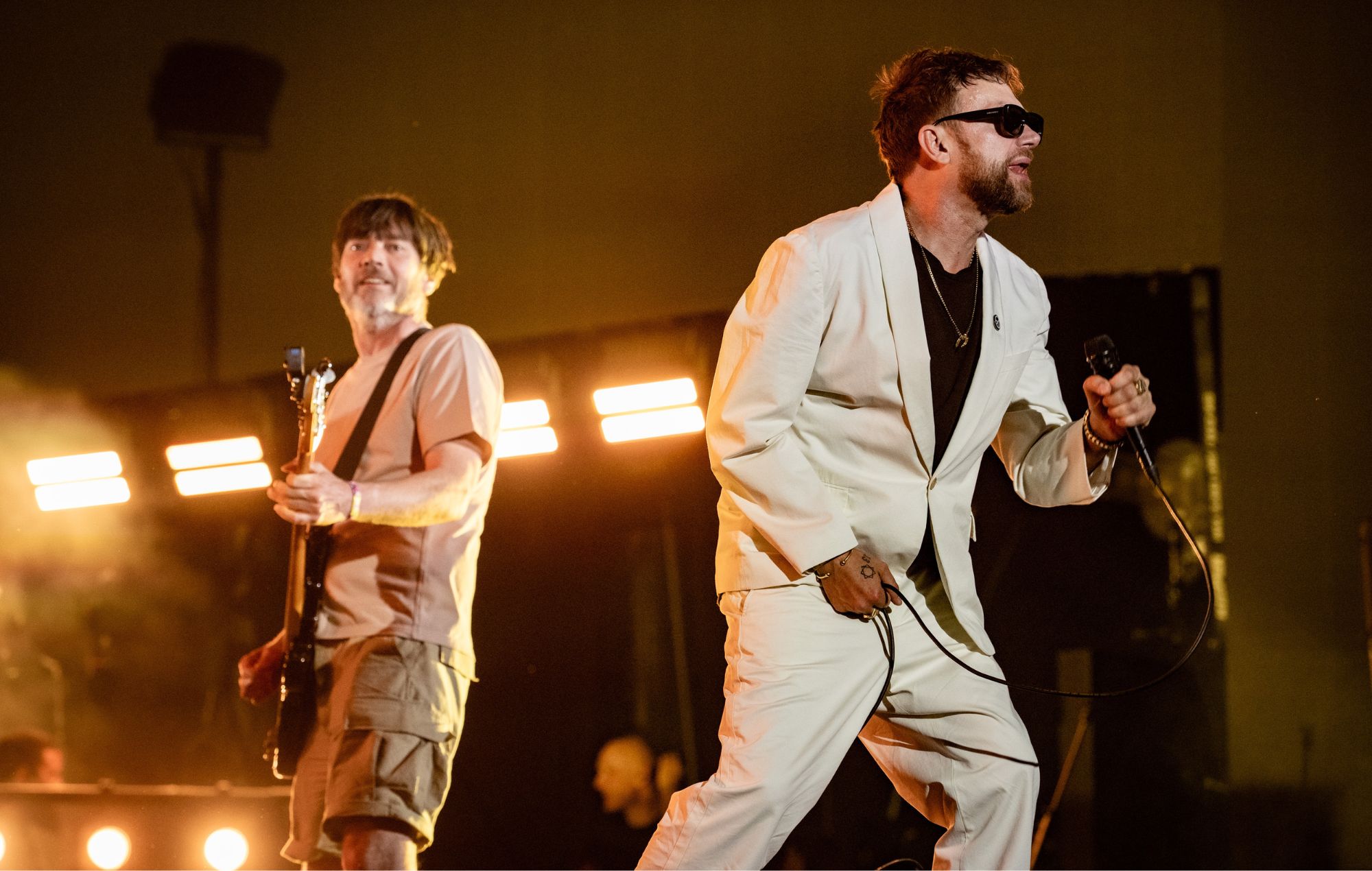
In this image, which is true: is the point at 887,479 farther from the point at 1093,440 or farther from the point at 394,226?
the point at 394,226

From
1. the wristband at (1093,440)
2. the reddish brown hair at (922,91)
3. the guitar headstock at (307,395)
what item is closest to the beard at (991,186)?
the reddish brown hair at (922,91)

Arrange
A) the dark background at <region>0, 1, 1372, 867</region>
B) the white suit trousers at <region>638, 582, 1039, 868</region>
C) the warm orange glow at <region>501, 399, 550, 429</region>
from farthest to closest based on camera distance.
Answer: the warm orange glow at <region>501, 399, 550, 429</region>
the dark background at <region>0, 1, 1372, 867</region>
the white suit trousers at <region>638, 582, 1039, 868</region>

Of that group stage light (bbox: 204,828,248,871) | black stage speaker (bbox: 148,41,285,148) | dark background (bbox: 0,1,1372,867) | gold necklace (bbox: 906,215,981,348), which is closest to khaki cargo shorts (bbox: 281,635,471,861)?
stage light (bbox: 204,828,248,871)

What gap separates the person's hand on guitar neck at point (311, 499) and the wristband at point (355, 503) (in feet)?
0.05

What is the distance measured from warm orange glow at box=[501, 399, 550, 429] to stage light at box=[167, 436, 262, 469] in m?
1.04

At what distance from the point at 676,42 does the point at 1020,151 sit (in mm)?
1951

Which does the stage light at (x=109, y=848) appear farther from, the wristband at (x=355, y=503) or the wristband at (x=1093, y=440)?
the wristband at (x=1093, y=440)

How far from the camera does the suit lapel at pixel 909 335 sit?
82.8 inches

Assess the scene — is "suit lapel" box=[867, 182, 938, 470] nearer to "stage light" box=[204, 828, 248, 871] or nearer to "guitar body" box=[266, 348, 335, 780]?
"guitar body" box=[266, 348, 335, 780]

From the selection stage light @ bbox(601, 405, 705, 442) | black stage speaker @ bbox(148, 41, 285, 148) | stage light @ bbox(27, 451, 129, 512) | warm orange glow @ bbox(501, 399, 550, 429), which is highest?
black stage speaker @ bbox(148, 41, 285, 148)

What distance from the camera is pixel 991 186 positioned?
226 cm

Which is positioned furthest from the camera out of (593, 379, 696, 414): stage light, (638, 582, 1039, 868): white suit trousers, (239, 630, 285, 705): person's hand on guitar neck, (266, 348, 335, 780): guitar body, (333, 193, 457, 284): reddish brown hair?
(593, 379, 696, 414): stage light

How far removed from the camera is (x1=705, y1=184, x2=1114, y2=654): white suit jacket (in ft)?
6.55

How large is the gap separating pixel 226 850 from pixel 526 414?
68.3 inches
